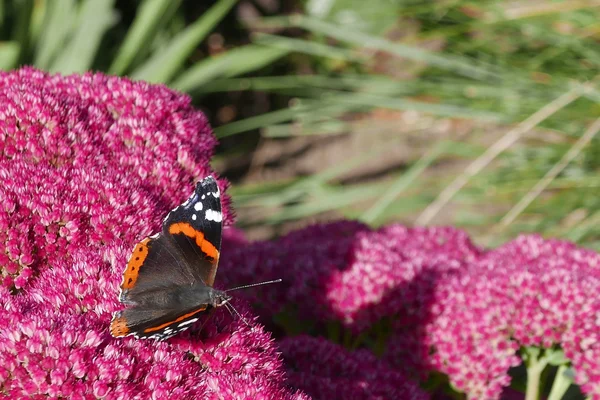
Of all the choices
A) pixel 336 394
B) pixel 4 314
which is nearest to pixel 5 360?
pixel 4 314

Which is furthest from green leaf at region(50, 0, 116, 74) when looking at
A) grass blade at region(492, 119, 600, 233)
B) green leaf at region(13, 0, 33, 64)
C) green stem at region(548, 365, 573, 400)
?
green stem at region(548, 365, 573, 400)

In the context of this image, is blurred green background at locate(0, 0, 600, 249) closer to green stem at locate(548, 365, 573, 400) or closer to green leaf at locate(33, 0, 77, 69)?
green leaf at locate(33, 0, 77, 69)

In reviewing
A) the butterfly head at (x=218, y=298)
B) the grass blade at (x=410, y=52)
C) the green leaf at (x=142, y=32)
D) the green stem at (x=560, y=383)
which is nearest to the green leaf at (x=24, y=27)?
the green leaf at (x=142, y=32)

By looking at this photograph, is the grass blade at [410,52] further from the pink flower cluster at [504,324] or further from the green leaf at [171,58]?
the pink flower cluster at [504,324]

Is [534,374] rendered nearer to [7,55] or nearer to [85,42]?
[7,55]

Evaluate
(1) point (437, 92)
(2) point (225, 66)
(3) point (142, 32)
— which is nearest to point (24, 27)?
(3) point (142, 32)

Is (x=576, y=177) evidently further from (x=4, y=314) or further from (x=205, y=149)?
(x=4, y=314)

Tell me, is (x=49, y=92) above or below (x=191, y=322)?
above
